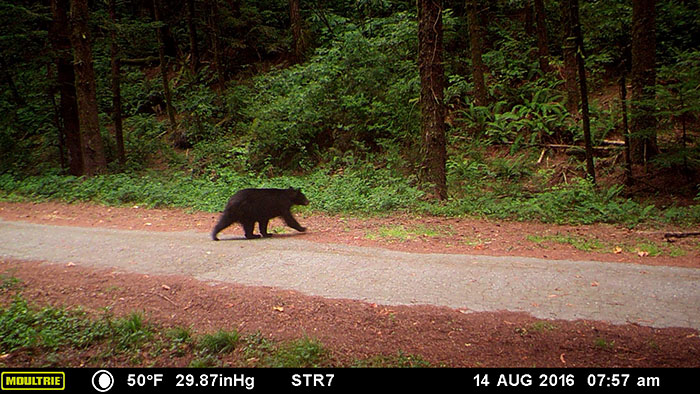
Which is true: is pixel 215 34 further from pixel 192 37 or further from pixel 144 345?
pixel 144 345

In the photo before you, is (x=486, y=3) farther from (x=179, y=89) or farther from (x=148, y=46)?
(x=148, y=46)

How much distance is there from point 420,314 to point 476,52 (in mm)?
13119

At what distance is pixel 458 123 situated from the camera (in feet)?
55.4

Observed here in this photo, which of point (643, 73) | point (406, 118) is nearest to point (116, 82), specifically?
point (406, 118)

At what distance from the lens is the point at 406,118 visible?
15.6 meters

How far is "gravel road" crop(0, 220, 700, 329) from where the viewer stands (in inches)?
193

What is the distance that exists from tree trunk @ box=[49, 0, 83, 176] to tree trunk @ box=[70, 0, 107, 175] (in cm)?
172

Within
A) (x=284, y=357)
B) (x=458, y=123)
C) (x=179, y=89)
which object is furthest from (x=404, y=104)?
(x=179, y=89)

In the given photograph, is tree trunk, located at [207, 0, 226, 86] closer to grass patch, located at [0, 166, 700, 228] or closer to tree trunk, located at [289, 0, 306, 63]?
tree trunk, located at [289, 0, 306, 63]

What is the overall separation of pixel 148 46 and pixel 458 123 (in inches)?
837

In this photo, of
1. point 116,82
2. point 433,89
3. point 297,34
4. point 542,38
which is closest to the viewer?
point 433,89

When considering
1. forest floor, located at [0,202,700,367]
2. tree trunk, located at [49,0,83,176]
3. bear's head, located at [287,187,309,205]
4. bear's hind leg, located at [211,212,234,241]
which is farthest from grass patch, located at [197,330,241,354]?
tree trunk, located at [49,0,83,176]

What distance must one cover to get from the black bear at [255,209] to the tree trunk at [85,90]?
31.0ft
